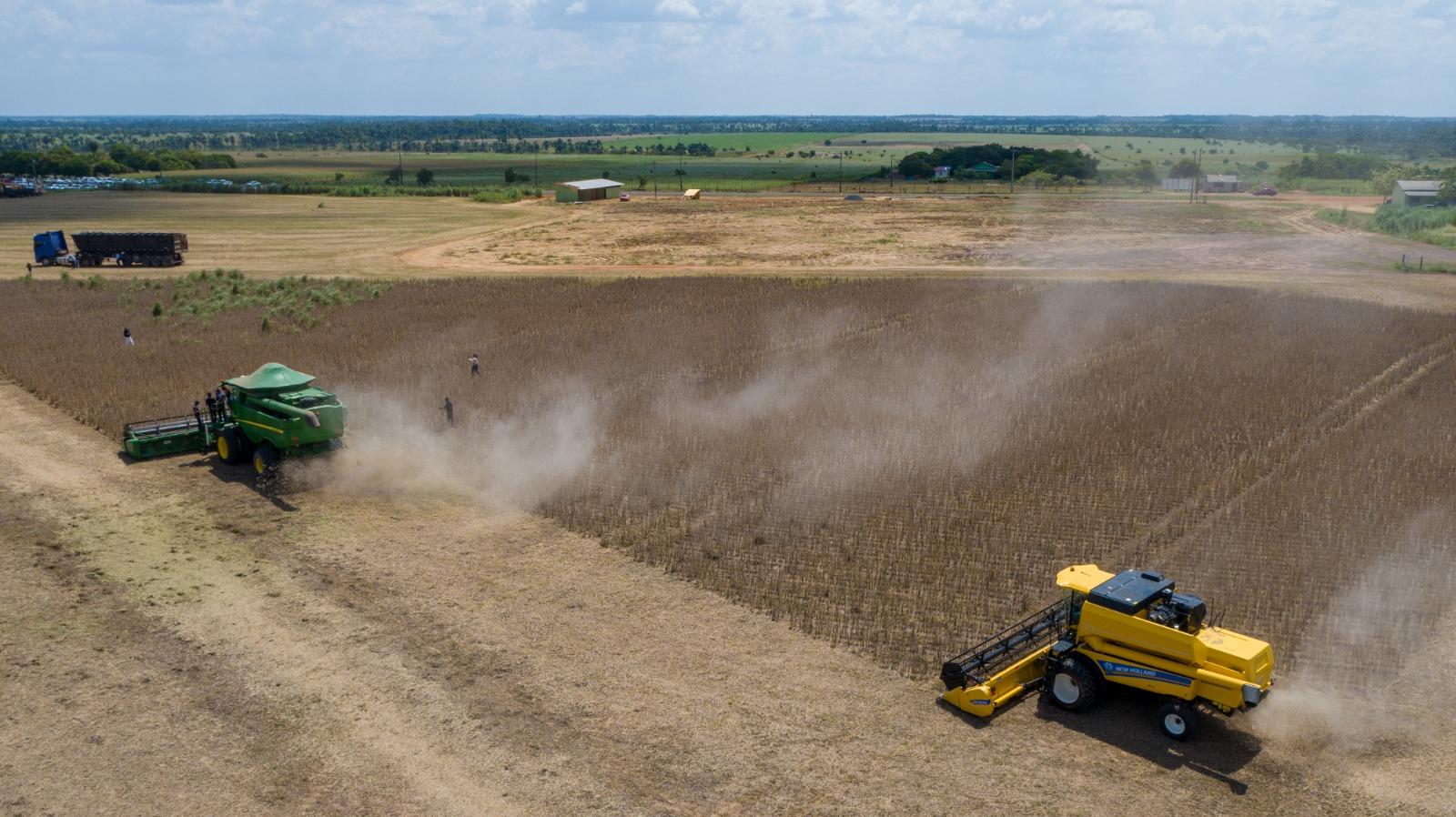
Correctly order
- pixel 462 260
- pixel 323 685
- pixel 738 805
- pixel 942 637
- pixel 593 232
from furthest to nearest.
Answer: pixel 593 232
pixel 462 260
pixel 942 637
pixel 323 685
pixel 738 805

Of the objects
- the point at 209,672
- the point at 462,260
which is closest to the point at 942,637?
the point at 209,672

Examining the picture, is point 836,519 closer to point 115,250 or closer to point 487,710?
point 487,710

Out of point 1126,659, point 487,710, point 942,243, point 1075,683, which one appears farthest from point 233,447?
point 942,243

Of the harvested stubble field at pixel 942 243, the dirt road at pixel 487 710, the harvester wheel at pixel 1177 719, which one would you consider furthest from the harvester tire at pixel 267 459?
the harvested stubble field at pixel 942 243

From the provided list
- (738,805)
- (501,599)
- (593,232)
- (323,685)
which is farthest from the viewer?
(593,232)

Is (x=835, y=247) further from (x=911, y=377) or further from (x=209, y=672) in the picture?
(x=209, y=672)

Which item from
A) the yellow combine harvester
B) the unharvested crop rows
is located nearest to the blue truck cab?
the unharvested crop rows

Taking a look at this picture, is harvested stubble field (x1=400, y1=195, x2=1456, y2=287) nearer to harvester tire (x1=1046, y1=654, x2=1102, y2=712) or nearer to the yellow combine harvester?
the yellow combine harvester
